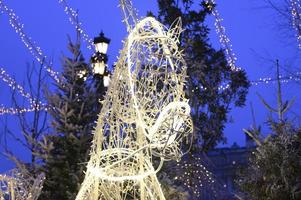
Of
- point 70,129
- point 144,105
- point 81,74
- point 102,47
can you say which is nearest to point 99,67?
point 102,47

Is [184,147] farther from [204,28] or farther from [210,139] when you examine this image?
[204,28]

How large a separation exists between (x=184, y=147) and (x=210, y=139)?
3.07 feet

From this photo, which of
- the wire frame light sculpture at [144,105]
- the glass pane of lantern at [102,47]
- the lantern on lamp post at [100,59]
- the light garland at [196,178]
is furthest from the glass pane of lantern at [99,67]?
the wire frame light sculpture at [144,105]

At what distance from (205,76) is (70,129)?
5.66 metres

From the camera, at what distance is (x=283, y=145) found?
6559 mm

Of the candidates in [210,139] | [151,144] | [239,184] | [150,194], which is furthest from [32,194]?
[210,139]

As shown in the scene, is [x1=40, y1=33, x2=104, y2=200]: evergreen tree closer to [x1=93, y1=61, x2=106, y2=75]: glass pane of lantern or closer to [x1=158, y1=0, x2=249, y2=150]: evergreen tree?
[x1=93, y1=61, x2=106, y2=75]: glass pane of lantern

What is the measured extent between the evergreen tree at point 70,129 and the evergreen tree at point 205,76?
4.38 meters

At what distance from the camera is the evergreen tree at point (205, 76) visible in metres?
12.7

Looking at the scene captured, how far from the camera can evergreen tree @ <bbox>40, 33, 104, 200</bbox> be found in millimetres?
8016

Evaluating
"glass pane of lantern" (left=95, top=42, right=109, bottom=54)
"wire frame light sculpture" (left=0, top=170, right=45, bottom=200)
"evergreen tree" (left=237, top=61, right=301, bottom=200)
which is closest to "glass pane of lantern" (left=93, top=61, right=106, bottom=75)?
"glass pane of lantern" (left=95, top=42, right=109, bottom=54)

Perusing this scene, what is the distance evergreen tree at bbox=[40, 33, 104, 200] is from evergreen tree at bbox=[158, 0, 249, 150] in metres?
4.38

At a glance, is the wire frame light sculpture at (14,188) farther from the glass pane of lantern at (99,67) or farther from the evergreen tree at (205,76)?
the evergreen tree at (205,76)

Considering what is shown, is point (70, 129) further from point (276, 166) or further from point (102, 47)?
point (276, 166)
